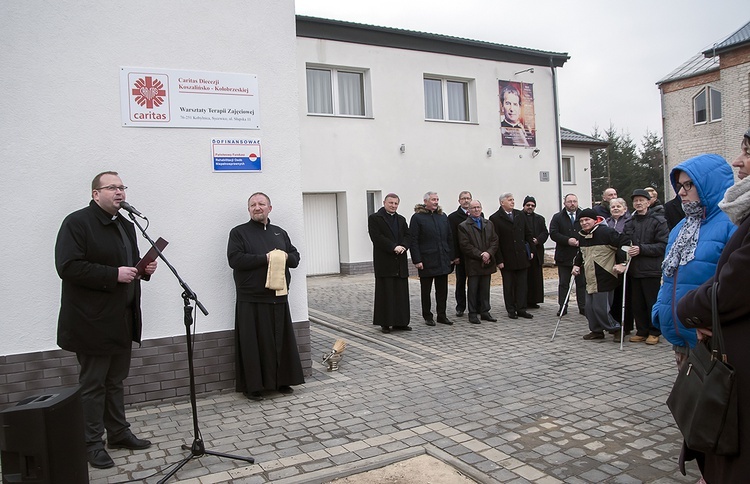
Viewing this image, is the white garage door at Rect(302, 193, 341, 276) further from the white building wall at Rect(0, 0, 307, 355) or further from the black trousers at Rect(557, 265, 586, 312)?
the white building wall at Rect(0, 0, 307, 355)

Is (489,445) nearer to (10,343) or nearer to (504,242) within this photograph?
(10,343)

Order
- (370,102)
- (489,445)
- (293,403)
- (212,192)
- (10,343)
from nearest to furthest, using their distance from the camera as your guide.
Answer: (489,445) < (10,343) < (293,403) < (212,192) < (370,102)

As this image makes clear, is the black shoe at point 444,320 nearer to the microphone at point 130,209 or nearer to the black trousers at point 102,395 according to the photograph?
the black trousers at point 102,395

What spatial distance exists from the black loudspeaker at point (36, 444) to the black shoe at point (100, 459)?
3.05 ft

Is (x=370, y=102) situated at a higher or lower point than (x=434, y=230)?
higher

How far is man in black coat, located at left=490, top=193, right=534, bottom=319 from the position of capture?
1005cm

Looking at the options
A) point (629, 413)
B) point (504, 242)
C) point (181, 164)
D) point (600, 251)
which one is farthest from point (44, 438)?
point (504, 242)

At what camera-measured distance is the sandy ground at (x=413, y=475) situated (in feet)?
12.8

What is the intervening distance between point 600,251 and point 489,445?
4.38 m

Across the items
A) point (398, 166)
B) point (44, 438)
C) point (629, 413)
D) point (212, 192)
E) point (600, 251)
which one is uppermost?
point (398, 166)

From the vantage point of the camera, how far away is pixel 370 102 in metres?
18.0

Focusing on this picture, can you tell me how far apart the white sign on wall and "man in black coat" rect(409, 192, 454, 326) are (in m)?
3.83

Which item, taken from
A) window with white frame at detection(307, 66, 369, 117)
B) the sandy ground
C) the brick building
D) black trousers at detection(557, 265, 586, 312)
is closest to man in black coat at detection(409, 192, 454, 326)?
black trousers at detection(557, 265, 586, 312)

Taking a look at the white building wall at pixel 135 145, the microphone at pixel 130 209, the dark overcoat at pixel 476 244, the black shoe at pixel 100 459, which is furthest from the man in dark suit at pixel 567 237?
the black shoe at pixel 100 459
